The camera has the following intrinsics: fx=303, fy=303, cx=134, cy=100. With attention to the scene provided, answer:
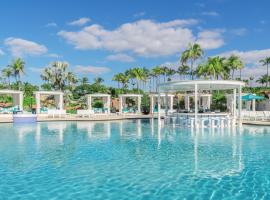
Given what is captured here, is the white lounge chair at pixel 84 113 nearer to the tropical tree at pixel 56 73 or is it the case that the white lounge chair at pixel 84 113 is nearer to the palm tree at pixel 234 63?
the tropical tree at pixel 56 73

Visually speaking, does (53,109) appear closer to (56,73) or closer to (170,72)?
(56,73)

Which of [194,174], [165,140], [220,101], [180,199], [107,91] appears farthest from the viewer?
[107,91]

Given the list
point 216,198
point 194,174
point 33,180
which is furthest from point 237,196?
point 33,180

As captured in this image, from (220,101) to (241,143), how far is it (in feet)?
93.2

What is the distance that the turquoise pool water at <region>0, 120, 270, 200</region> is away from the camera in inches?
271

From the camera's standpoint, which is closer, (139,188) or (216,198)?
(216,198)

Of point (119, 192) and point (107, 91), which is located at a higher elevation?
point (107, 91)

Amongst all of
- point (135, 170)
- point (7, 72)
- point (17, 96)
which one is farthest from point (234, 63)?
point (135, 170)

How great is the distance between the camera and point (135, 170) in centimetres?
888

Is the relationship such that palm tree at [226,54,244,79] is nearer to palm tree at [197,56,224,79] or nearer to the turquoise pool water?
palm tree at [197,56,224,79]

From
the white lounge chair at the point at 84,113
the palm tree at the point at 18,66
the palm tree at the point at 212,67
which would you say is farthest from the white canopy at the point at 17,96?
the palm tree at the point at 212,67

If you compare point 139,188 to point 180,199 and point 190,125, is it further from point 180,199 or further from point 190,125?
point 190,125

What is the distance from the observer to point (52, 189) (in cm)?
711

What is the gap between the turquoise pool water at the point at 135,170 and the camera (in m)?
6.89
